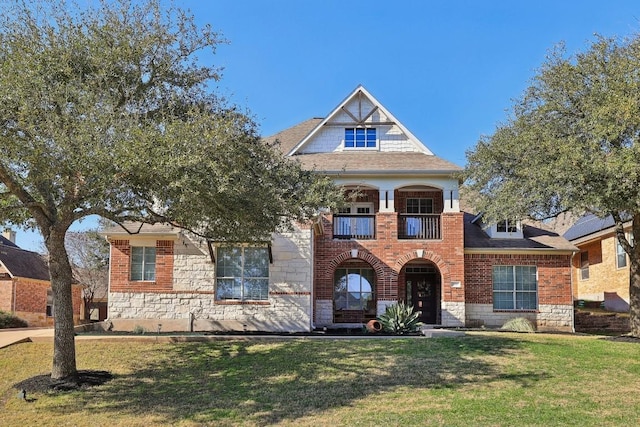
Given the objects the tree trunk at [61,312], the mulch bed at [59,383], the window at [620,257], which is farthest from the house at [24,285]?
the window at [620,257]

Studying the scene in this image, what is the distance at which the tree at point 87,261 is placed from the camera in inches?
1298

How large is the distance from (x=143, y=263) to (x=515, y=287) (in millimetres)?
13122

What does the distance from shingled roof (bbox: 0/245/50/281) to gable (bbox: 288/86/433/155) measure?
47.3 ft

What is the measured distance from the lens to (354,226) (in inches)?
879

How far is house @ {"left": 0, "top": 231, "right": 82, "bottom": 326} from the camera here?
2706cm

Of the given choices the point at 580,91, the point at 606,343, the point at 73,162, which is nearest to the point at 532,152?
the point at 580,91

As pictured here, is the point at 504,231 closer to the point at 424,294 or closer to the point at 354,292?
the point at 424,294

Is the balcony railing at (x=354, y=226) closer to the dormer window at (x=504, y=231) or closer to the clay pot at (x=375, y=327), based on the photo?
the dormer window at (x=504, y=231)

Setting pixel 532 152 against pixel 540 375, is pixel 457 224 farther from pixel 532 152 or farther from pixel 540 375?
pixel 540 375

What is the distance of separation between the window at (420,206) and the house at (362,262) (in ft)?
0.13

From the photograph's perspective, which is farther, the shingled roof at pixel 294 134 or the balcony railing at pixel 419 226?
the shingled roof at pixel 294 134

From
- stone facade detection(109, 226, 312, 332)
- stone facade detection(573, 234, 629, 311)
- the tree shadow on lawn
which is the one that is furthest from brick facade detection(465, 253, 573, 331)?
stone facade detection(109, 226, 312, 332)

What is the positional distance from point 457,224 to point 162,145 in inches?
541

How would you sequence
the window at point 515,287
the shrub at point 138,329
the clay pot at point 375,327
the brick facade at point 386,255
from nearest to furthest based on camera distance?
the clay pot at point 375,327
the shrub at point 138,329
the brick facade at point 386,255
the window at point 515,287
